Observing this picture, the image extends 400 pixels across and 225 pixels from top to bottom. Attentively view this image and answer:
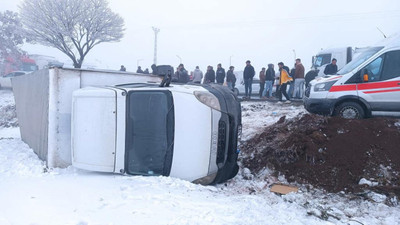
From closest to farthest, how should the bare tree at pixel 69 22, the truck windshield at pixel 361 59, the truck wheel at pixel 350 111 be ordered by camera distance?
the truck wheel at pixel 350 111, the truck windshield at pixel 361 59, the bare tree at pixel 69 22

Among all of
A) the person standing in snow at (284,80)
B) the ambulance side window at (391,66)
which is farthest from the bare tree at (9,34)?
the ambulance side window at (391,66)

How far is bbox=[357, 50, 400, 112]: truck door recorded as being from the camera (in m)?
6.39

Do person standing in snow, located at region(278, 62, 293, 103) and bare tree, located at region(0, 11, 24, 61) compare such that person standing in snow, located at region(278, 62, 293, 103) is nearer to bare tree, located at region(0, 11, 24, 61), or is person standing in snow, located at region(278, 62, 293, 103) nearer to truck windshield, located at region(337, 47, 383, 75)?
truck windshield, located at region(337, 47, 383, 75)

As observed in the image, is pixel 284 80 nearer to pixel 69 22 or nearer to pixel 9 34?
pixel 69 22

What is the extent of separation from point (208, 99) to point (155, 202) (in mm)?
1582

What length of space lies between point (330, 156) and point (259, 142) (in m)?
1.62

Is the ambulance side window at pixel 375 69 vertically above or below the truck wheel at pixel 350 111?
above

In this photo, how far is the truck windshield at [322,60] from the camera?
15.6m

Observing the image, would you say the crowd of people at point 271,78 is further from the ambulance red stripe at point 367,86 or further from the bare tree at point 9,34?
the bare tree at point 9,34

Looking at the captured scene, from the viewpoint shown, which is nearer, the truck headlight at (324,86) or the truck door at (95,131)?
the truck door at (95,131)

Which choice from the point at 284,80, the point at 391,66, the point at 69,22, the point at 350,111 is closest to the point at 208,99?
the point at 350,111

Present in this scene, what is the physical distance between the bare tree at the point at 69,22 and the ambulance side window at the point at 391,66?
20.1 m

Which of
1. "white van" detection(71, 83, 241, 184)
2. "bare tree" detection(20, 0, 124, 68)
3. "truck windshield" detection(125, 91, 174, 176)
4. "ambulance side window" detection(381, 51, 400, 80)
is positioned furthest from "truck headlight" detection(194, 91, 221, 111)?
"bare tree" detection(20, 0, 124, 68)

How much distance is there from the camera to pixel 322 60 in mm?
15812
